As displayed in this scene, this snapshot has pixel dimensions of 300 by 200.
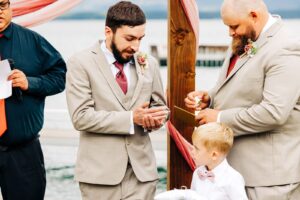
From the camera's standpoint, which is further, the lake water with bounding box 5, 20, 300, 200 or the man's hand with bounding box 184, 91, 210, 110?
the lake water with bounding box 5, 20, 300, 200

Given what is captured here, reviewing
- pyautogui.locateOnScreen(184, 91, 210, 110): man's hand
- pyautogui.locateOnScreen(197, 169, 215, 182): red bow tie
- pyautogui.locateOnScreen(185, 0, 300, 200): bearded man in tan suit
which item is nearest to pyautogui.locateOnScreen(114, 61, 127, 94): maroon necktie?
pyautogui.locateOnScreen(184, 91, 210, 110): man's hand

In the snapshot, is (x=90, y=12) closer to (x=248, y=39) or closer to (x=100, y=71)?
(x=100, y=71)

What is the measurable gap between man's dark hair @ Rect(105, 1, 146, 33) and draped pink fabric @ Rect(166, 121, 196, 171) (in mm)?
888

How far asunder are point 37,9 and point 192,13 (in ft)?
3.52

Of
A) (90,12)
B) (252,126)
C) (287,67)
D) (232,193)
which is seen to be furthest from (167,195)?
(90,12)

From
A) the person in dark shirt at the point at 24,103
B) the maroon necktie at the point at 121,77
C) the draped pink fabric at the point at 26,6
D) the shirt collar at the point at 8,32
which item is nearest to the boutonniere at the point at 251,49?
the maroon necktie at the point at 121,77

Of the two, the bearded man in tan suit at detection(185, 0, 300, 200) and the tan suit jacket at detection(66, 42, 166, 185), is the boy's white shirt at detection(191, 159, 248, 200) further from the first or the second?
the tan suit jacket at detection(66, 42, 166, 185)

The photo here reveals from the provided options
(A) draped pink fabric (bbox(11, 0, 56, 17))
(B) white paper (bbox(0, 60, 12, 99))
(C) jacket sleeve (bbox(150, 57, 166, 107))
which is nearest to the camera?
(C) jacket sleeve (bbox(150, 57, 166, 107))

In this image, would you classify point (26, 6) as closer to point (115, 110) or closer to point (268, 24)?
point (115, 110)

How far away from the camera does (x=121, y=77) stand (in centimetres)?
367

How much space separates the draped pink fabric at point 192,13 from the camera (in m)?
4.22

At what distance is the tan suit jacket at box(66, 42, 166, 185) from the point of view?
3564mm

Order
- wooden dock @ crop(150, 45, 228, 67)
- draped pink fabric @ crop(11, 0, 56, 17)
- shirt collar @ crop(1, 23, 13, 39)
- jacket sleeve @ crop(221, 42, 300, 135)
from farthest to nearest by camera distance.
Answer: draped pink fabric @ crop(11, 0, 56, 17) < wooden dock @ crop(150, 45, 228, 67) < shirt collar @ crop(1, 23, 13, 39) < jacket sleeve @ crop(221, 42, 300, 135)

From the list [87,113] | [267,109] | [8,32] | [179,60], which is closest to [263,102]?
[267,109]
